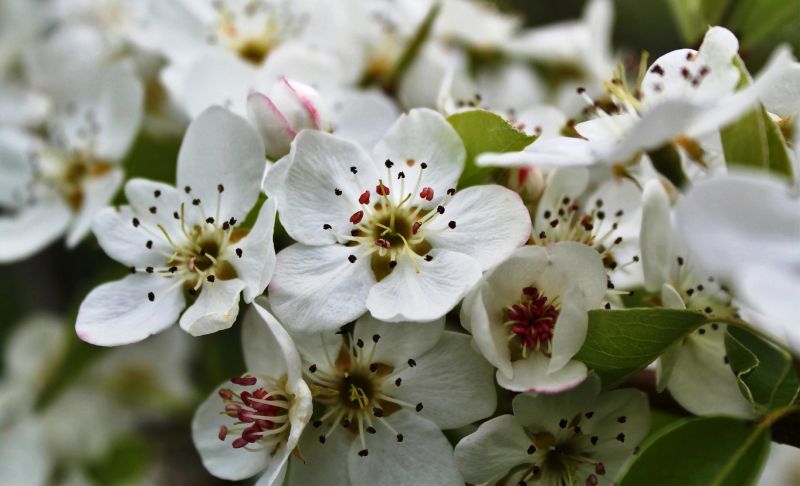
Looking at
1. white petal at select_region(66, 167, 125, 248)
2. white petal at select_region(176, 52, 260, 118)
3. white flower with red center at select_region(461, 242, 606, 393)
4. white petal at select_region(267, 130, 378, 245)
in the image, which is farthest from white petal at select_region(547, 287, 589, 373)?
white petal at select_region(66, 167, 125, 248)

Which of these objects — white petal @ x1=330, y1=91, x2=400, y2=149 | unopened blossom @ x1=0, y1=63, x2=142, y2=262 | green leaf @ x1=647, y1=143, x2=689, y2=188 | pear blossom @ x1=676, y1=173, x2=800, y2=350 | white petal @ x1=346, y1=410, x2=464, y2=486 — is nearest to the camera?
Answer: pear blossom @ x1=676, y1=173, x2=800, y2=350

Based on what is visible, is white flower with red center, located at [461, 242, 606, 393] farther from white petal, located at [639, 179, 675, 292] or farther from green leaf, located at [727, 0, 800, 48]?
green leaf, located at [727, 0, 800, 48]

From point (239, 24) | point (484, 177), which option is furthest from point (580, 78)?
point (484, 177)

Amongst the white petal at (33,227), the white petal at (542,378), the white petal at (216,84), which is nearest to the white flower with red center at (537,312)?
the white petal at (542,378)

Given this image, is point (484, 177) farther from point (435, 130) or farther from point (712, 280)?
point (712, 280)

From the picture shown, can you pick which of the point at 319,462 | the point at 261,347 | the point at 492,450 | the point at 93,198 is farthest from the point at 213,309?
the point at 93,198

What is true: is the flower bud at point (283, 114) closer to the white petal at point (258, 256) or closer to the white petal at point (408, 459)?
the white petal at point (258, 256)
